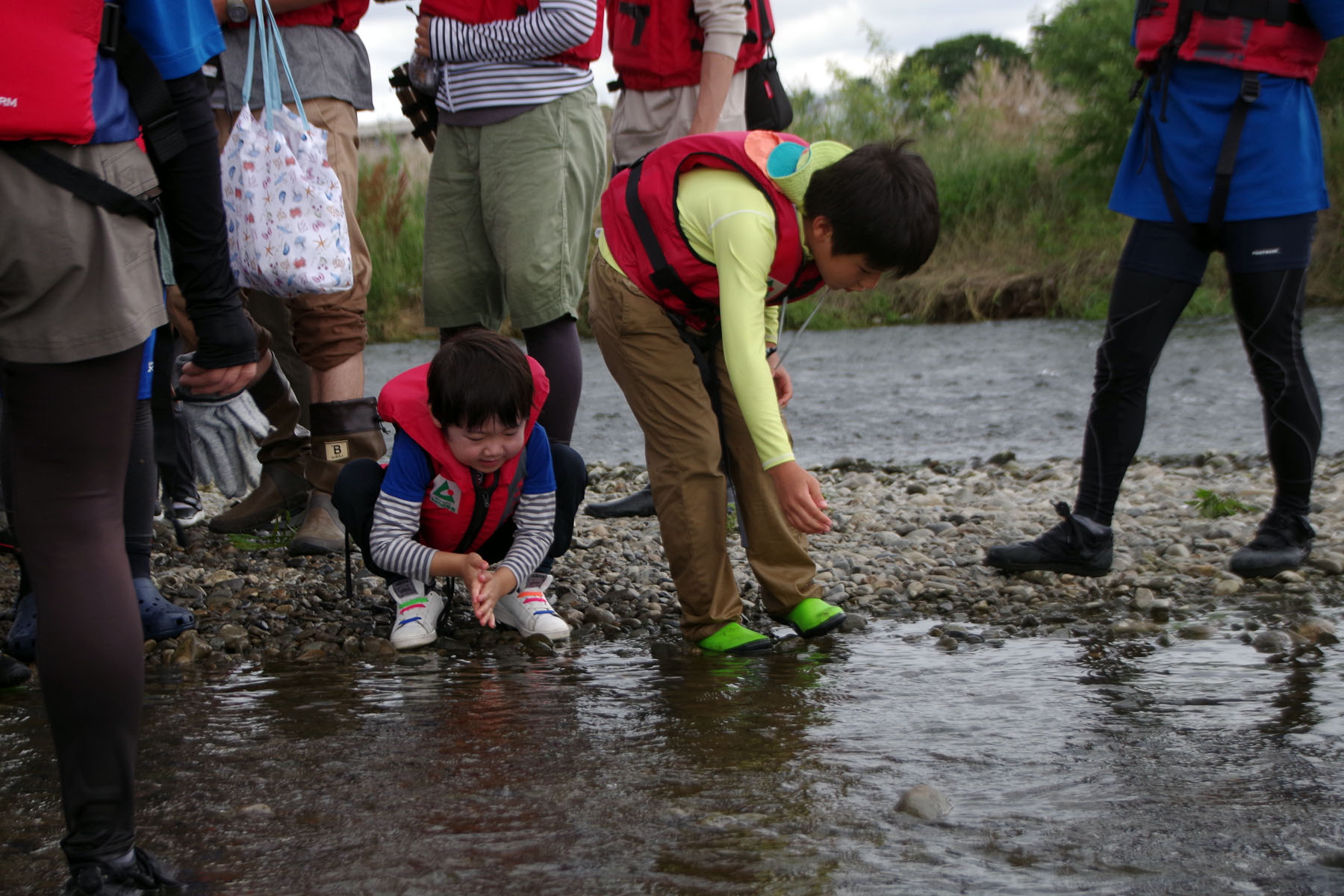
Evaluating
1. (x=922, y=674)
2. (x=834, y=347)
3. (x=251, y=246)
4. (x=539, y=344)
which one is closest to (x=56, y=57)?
(x=251, y=246)

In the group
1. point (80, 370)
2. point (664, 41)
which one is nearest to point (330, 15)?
point (664, 41)

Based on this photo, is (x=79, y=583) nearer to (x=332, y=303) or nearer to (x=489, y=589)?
(x=489, y=589)

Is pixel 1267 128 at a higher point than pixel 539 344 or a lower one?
higher

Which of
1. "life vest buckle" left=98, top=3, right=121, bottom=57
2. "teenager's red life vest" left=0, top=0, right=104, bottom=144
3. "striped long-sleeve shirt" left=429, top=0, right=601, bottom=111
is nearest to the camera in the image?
"teenager's red life vest" left=0, top=0, right=104, bottom=144

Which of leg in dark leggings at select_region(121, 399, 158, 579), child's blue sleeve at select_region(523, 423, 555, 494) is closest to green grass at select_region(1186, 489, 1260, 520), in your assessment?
child's blue sleeve at select_region(523, 423, 555, 494)

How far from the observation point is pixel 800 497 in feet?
9.40

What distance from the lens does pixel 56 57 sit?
171cm

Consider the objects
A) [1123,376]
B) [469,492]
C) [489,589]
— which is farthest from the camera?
[1123,376]

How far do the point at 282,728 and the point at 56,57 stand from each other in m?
1.39

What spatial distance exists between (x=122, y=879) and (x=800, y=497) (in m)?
1.53

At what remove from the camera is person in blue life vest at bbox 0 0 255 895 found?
1.69m

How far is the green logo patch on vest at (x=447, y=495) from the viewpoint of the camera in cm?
331

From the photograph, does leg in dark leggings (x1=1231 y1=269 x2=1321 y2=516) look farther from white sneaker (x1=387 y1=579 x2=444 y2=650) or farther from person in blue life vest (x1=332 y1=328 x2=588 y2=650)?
white sneaker (x1=387 y1=579 x2=444 y2=650)

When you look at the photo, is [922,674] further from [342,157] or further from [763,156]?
[342,157]
